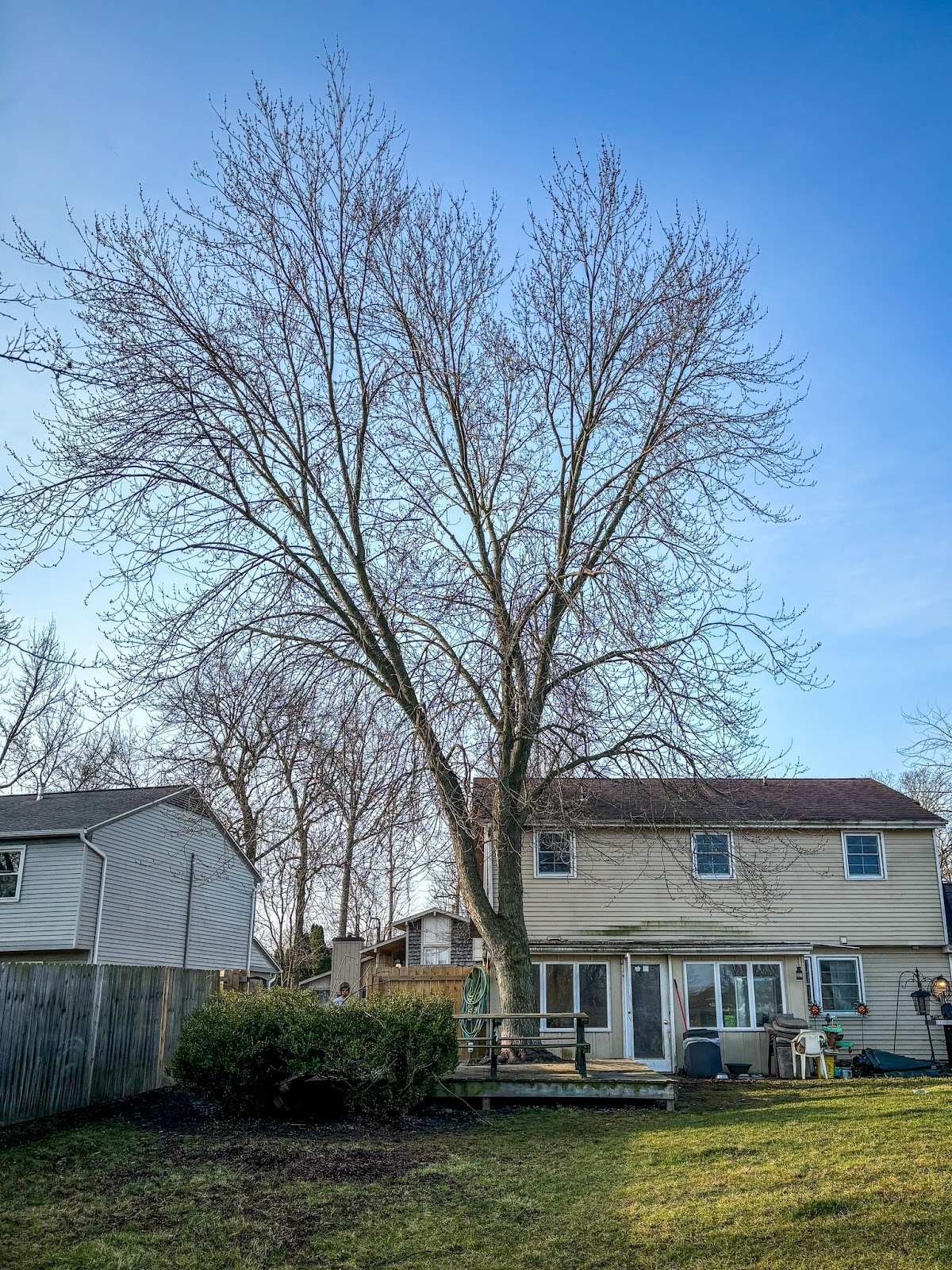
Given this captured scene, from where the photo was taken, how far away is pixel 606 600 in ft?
44.0

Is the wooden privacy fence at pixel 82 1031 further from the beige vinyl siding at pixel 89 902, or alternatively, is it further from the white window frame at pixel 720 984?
the white window frame at pixel 720 984

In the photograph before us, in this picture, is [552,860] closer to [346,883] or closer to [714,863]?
[714,863]

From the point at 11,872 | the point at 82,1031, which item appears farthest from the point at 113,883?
the point at 82,1031

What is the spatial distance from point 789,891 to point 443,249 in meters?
15.0

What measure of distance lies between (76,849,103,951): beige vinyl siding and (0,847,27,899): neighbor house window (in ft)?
4.49

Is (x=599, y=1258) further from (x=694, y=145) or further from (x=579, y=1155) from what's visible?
(x=694, y=145)

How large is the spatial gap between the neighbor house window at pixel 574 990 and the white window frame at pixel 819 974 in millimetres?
4269

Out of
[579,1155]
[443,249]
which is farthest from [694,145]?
[579,1155]

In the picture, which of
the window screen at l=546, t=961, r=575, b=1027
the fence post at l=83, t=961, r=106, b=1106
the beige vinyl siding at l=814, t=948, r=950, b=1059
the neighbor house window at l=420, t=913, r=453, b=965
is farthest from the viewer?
the neighbor house window at l=420, t=913, r=453, b=965

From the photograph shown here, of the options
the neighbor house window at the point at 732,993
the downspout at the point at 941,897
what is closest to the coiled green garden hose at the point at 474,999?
the neighbor house window at the point at 732,993

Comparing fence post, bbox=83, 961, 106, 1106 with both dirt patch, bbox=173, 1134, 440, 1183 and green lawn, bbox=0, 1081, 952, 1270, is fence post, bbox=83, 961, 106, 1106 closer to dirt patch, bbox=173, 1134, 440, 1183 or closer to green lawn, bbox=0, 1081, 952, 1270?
green lawn, bbox=0, 1081, 952, 1270

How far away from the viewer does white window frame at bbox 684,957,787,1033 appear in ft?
69.3

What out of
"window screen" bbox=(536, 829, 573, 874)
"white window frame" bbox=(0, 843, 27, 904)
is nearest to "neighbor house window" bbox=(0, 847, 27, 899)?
"white window frame" bbox=(0, 843, 27, 904)

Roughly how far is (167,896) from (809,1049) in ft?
49.2
